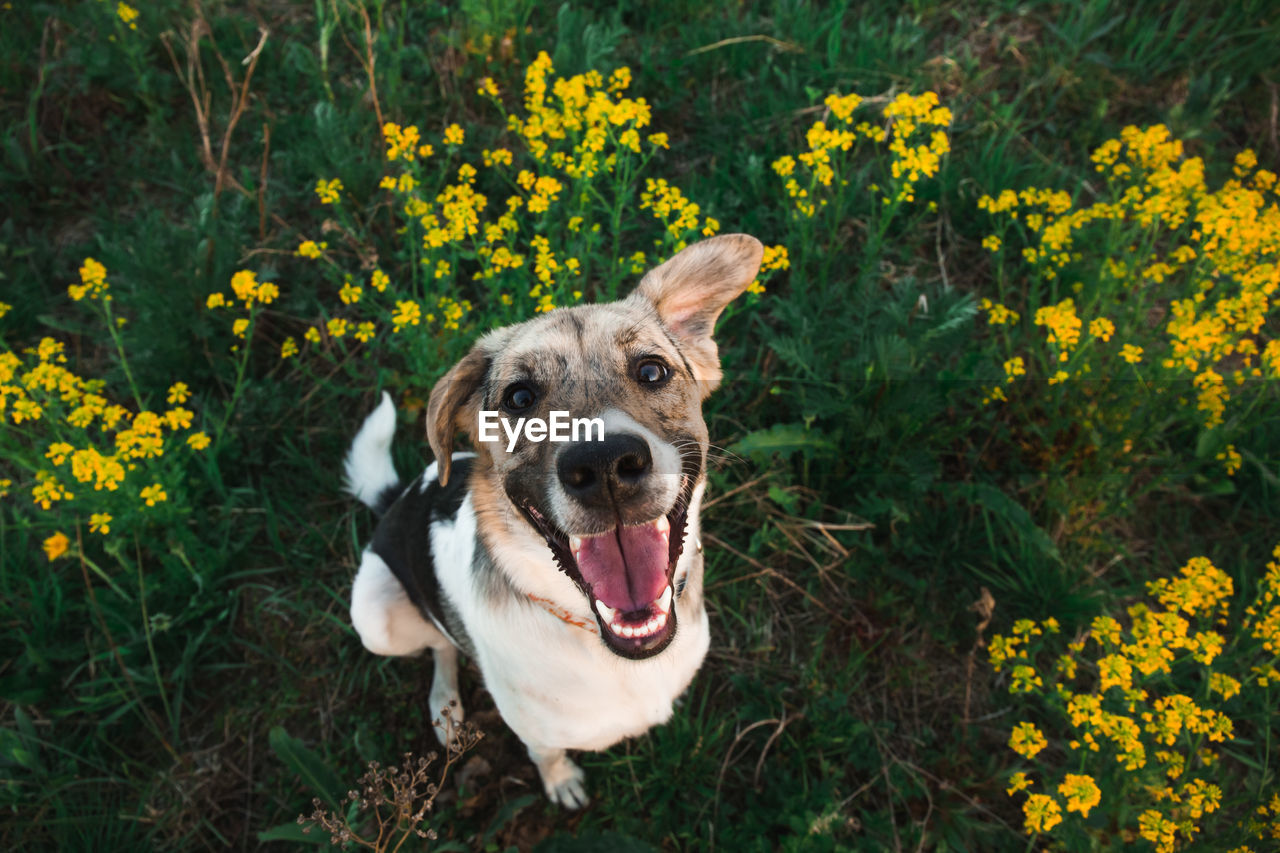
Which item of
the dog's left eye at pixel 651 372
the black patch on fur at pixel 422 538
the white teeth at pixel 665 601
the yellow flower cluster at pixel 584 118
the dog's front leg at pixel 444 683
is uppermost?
the yellow flower cluster at pixel 584 118

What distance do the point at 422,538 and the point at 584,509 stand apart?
110cm

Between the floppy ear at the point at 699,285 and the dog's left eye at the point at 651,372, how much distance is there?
9.9 inches

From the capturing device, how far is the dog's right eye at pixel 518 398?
2.49 meters

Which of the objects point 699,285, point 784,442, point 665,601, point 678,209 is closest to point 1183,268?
point 784,442

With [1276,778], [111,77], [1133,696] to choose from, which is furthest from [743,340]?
[111,77]

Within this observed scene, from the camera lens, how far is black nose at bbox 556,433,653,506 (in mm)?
2045

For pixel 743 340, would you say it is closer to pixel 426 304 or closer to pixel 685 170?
pixel 685 170

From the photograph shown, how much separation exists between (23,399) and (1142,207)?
4540mm

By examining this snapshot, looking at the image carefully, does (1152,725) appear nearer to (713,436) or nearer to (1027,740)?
(1027,740)

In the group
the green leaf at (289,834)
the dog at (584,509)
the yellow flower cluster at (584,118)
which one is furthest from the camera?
the yellow flower cluster at (584,118)

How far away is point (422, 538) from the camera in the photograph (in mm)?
2965

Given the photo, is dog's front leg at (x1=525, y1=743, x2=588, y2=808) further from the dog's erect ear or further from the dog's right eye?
the dog's right eye

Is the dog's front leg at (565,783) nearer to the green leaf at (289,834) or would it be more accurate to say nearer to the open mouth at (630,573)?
the green leaf at (289,834)

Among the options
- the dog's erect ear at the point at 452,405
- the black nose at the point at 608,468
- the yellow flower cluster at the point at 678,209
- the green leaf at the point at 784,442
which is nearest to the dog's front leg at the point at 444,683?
the dog's erect ear at the point at 452,405
